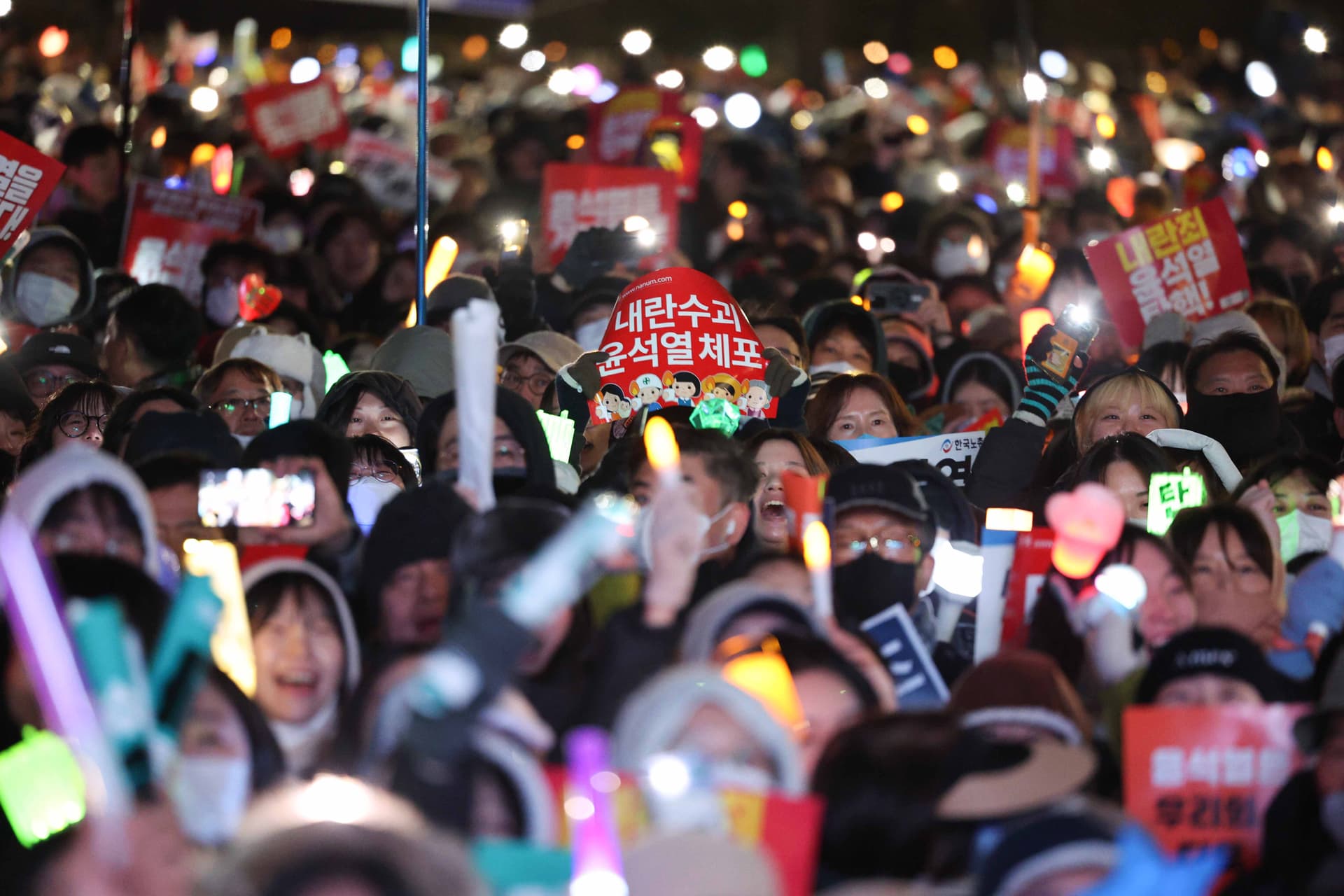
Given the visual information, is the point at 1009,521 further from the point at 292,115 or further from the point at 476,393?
the point at 292,115

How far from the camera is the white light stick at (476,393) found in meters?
3.59

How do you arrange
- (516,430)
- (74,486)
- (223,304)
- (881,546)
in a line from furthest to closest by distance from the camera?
(223,304) < (516,430) < (881,546) < (74,486)

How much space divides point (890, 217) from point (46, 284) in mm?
4866

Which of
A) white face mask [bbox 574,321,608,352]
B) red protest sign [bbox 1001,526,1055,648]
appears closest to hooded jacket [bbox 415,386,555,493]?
red protest sign [bbox 1001,526,1055,648]

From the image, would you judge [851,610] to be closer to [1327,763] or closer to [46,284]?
[1327,763]

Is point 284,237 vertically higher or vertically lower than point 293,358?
higher

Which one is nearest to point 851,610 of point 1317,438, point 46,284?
point 1317,438

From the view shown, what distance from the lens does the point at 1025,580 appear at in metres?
3.88

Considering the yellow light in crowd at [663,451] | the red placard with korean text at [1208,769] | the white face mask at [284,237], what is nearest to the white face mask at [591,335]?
the yellow light in crowd at [663,451]

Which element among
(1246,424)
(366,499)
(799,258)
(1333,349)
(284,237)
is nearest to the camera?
(366,499)

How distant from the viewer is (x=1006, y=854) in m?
2.74

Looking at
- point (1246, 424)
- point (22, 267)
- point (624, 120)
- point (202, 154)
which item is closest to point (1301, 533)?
point (1246, 424)

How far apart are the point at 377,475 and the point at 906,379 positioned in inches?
106

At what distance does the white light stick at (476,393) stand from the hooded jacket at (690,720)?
850 millimetres
